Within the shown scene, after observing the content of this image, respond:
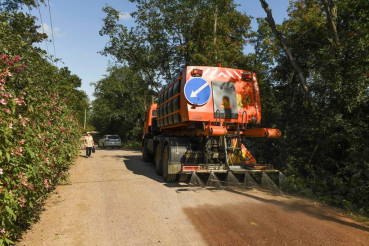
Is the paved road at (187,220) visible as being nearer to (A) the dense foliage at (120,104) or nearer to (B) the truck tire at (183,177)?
(B) the truck tire at (183,177)

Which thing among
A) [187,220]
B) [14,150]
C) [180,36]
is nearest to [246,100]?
[187,220]

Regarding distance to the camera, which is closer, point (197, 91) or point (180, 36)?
point (197, 91)

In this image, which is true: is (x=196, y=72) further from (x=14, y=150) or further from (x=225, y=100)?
(x=14, y=150)

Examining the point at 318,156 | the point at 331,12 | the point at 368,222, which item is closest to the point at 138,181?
the point at 318,156

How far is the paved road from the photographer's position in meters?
4.32

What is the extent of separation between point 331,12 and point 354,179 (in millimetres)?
5281

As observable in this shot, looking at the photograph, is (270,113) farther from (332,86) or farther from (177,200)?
(177,200)

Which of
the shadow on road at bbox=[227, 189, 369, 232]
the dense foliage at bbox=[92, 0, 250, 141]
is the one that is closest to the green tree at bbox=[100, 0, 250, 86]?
the dense foliage at bbox=[92, 0, 250, 141]

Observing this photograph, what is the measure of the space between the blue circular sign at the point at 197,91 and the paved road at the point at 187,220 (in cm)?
248

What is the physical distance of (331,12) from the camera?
8.62 m

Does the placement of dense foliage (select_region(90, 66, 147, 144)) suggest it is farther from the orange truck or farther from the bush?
the bush

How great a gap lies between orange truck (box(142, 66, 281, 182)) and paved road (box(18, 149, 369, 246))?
37.4 inches

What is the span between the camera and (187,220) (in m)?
5.18

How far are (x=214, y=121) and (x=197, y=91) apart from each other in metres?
0.97
